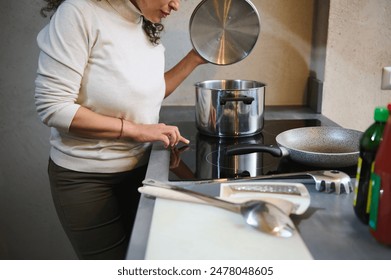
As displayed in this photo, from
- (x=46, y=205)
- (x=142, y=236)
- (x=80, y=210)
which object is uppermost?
(x=142, y=236)

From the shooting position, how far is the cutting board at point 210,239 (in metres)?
0.62

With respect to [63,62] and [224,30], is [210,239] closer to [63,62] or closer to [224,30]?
[63,62]

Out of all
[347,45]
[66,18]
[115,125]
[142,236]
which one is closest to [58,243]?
[115,125]

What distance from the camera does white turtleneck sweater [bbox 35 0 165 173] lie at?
969mm

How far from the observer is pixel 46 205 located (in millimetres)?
1746

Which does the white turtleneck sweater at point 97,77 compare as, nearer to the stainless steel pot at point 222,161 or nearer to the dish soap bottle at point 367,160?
the stainless steel pot at point 222,161

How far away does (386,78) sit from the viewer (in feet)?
4.75

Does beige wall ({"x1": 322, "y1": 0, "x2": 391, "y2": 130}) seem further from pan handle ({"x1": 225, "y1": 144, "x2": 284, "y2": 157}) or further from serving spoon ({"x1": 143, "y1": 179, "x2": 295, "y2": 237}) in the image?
serving spoon ({"x1": 143, "y1": 179, "x2": 295, "y2": 237})

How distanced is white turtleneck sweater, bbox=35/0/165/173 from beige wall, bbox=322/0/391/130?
0.66m

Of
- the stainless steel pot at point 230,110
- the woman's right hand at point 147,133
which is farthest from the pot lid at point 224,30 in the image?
the woman's right hand at point 147,133

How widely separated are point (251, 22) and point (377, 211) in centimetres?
87

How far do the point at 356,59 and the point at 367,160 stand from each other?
0.95 m

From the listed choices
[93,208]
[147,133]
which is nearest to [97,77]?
[147,133]
